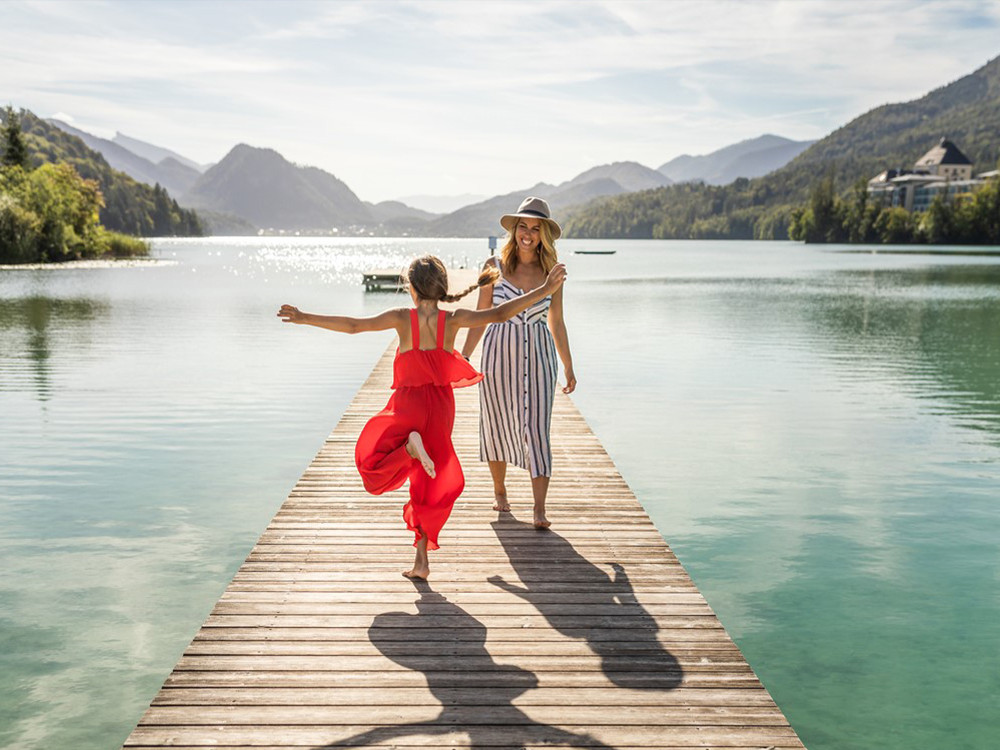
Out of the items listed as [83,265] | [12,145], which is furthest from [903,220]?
[12,145]

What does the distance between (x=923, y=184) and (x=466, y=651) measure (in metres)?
199

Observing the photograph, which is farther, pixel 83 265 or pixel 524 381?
pixel 83 265

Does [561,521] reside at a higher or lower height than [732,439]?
higher

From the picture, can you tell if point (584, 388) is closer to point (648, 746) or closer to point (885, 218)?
point (648, 746)

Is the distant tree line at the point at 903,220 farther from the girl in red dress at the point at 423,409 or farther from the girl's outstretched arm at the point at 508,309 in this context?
the girl in red dress at the point at 423,409

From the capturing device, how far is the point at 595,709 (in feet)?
11.8

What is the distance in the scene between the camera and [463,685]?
3.75 m

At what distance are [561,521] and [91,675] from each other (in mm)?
3520

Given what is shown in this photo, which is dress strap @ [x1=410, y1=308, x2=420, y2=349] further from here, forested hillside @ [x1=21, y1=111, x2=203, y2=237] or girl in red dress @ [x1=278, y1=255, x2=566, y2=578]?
forested hillside @ [x1=21, y1=111, x2=203, y2=237]

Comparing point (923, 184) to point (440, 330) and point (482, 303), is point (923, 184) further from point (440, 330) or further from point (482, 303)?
point (440, 330)

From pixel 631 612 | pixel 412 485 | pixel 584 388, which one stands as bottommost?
pixel 584 388

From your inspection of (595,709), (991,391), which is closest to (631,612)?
(595,709)

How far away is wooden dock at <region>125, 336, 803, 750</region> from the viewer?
11.2 ft

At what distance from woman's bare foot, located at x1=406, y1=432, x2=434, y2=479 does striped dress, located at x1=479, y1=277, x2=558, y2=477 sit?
3.78ft
